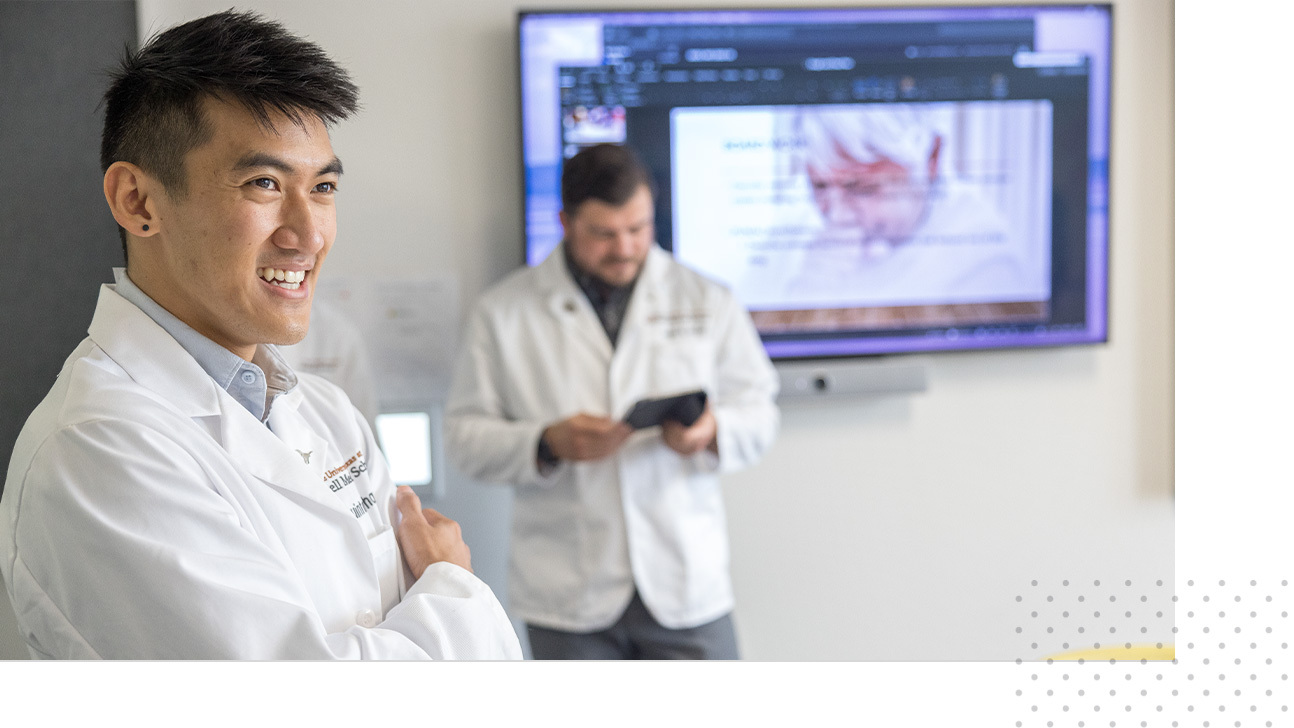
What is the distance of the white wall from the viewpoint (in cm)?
100

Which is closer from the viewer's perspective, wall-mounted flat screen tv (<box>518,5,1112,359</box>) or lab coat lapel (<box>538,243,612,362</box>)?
wall-mounted flat screen tv (<box>518,5,1112,359</box>)

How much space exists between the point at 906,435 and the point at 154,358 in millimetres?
937

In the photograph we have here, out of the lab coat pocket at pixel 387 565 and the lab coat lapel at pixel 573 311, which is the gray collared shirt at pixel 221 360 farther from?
the lab coat lapel at pixel 573 311

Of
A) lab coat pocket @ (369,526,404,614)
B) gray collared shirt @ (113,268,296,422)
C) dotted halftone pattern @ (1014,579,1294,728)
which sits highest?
gray collared shirt @ (113,268,296,422)

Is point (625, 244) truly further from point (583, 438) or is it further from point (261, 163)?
point (261, 163)

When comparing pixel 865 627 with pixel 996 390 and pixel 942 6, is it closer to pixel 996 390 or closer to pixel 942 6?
pixel 996 390

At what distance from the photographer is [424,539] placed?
2.26ft

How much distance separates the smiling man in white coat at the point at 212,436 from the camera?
52cm

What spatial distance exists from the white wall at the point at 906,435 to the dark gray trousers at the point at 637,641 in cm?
4

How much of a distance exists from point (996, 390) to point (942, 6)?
54cm

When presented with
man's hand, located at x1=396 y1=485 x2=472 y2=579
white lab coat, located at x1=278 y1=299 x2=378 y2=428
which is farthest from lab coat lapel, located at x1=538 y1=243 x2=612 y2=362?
man's hand, located at x1=396 y1=485 x2=472 y2=579

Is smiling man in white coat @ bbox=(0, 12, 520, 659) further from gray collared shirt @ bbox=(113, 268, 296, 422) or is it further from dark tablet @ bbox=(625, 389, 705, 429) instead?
dark tablet @ bbox=(625, 389, 705, 429)

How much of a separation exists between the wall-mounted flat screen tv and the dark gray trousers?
0.43 metres
